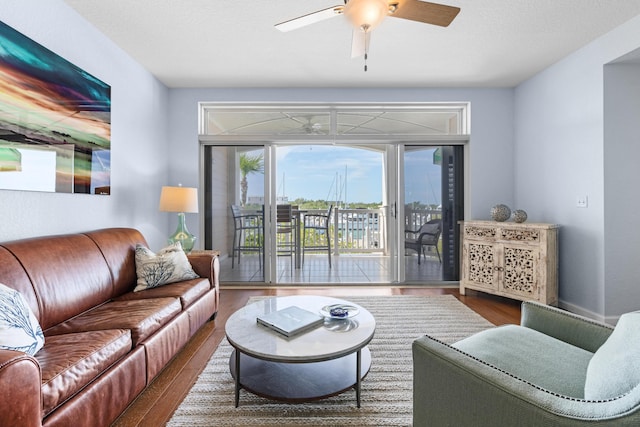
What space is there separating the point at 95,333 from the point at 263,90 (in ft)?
10.8

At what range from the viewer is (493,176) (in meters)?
4.08

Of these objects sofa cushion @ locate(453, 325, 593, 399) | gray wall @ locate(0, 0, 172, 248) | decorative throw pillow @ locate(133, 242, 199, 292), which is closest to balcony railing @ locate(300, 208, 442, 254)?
gray wall @ locate(0, 0, 172, 248)

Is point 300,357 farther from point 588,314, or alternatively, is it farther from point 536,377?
point 588,314

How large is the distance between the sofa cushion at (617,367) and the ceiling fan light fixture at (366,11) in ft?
5.69

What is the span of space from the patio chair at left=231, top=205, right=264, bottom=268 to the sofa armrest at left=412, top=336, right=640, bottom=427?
330 cm

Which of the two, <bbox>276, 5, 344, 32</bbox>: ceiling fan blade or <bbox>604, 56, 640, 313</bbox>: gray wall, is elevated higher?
<bbox>276, 5, 344, 32</bbox>: ceiling fan blade

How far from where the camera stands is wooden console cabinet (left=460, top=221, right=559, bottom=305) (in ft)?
10.1

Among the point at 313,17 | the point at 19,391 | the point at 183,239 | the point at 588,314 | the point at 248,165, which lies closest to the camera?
A: the point at 19,391

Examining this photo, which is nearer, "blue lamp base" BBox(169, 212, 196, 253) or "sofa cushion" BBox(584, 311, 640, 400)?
"sofa cushion" BBox(584, 311, 640, 400)

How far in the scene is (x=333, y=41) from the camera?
2.88 metres

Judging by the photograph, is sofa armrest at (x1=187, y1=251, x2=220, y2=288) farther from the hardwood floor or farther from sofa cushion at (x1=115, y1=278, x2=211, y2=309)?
the hardwood floor

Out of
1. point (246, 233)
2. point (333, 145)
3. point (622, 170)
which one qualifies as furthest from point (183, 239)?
point (622, 170)

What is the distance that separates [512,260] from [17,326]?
3871mm

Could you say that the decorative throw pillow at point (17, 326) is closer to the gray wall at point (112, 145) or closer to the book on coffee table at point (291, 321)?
the gray wall at point (112, 145)
